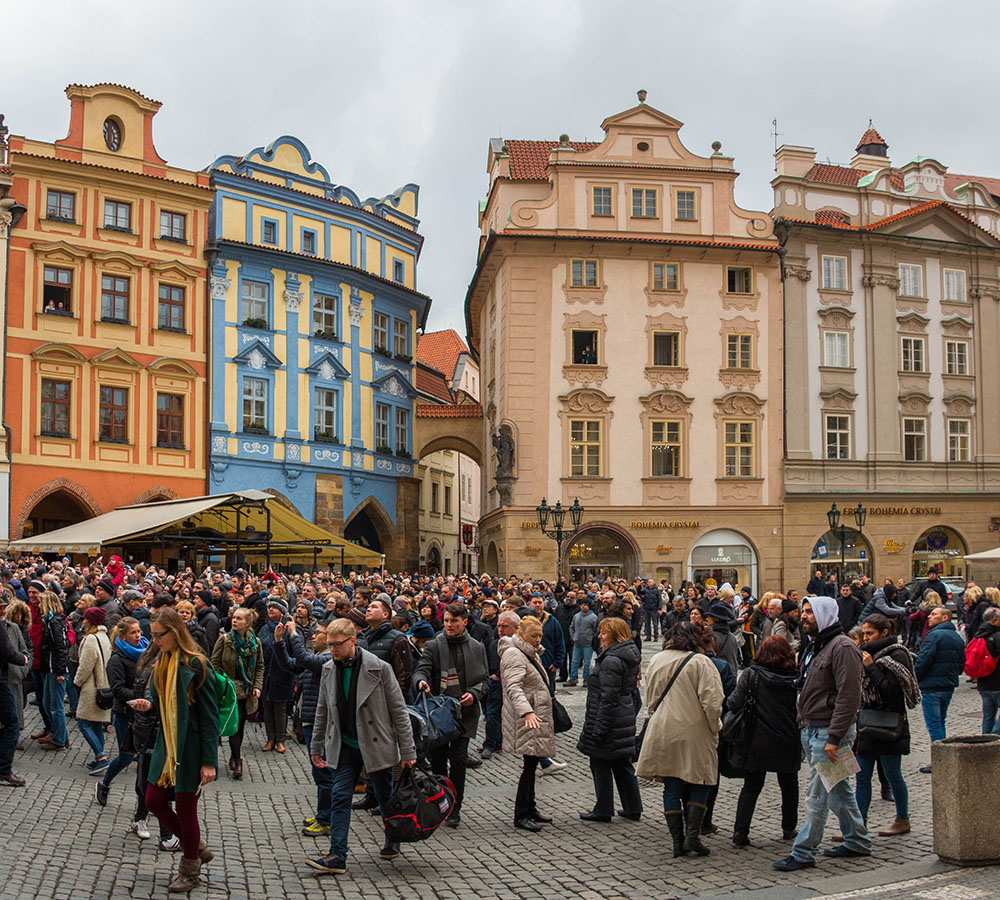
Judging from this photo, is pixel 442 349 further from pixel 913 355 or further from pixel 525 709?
pixel 525 709

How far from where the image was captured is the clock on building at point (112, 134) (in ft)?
119

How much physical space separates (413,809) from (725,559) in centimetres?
3283

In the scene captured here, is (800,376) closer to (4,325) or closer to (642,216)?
(642,216)

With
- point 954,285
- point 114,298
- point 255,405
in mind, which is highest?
point 954,285

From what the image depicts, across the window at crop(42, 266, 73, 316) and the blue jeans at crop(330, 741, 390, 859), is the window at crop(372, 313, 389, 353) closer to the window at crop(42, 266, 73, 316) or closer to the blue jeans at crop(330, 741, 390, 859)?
the window at crop(42, 266, 73, 316)

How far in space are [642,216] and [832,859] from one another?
3365cm

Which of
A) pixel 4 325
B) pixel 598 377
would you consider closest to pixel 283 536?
pixel 4 325

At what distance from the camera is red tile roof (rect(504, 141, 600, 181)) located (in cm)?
4297

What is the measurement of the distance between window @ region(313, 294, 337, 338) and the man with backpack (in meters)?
31.8

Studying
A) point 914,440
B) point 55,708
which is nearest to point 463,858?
point 55,708

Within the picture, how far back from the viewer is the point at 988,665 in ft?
36.7

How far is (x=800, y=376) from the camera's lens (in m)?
41.0

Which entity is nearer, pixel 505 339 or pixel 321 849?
pixel 321 849

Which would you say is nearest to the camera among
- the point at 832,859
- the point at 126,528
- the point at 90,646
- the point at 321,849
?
the point at 832,859
